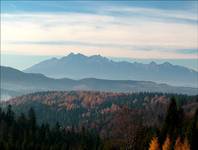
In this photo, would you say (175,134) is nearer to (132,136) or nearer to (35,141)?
(132,136)

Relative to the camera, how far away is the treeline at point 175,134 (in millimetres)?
122938

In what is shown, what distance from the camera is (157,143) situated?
415ft

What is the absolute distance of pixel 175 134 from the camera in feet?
443

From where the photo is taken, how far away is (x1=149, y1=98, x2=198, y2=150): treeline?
123 meters

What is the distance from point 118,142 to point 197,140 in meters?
→ 47.1

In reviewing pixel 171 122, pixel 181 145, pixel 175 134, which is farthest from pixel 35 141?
pixel 181 145

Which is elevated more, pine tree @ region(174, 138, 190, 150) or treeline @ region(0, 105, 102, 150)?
pine tree @ region(174, 138, 190, 150)

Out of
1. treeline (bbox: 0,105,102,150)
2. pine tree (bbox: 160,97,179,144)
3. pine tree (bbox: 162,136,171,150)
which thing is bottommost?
treeline (bbox: 0,105,102,150)

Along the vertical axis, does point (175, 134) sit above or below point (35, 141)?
above

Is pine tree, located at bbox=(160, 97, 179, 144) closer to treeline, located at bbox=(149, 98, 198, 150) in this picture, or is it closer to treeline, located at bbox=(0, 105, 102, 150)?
treeline, located at bbox=(149, 98, 198, 150)

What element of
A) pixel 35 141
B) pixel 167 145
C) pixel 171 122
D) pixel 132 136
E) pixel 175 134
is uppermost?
pixel 171 122

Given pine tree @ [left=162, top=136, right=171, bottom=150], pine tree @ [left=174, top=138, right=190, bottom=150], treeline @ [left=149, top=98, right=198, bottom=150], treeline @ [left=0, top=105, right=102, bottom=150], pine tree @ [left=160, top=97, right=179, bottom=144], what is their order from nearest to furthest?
1. pine tree @ [left=174, top=138, right=190, bottom=150]
2. pine tree @ [left=162, top=136, right=171, bottom=150]
3. treeline @ [left=149, top=98, right=198, bottom=150]
4. pine tree @ [left=160, top=97, right=179, bottom=144]
5. treeline @ [left=0, top=105, right=102, bottom=150]

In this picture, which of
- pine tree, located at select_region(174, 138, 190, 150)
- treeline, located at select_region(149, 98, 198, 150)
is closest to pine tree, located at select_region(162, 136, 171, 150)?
treeline, located at select_region(149, 98, 198, 150)

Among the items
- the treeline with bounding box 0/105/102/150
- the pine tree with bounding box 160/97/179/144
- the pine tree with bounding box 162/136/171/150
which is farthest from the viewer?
the treeline with bounding box 0/105/102/150
